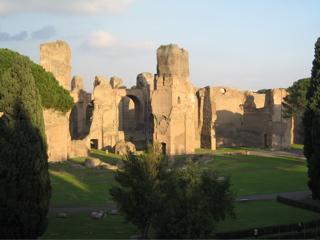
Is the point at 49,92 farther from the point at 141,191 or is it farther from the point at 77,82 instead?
the point at 77,82

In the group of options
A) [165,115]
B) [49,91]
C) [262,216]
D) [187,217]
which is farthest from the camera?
[165,115]

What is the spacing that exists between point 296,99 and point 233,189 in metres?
23.8

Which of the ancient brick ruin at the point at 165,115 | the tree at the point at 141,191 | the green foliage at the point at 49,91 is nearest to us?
the tree at the point at 141,191

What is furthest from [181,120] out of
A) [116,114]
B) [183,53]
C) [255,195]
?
[255,195]

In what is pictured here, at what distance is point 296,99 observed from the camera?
45.3 meters

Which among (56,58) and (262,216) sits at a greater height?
(56,58)

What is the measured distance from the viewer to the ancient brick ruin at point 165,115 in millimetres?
45000

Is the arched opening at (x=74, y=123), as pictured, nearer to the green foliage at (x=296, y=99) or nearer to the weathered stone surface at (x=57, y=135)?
the weathered stone surface at (x=57, y=135)

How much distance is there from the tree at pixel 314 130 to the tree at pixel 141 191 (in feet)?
30.5

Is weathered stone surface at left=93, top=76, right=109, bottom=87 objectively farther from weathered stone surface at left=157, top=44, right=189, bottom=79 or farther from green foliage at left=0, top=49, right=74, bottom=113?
green foliage at left=0, top=49, right=74, bottom=113

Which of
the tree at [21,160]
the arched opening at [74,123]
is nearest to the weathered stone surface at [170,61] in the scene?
the arched opening at [74,123]

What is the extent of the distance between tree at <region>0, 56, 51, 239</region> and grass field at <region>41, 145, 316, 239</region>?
9.10 ft

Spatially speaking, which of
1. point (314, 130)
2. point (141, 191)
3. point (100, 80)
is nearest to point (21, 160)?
point (141, 191)

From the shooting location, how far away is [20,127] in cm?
1351
